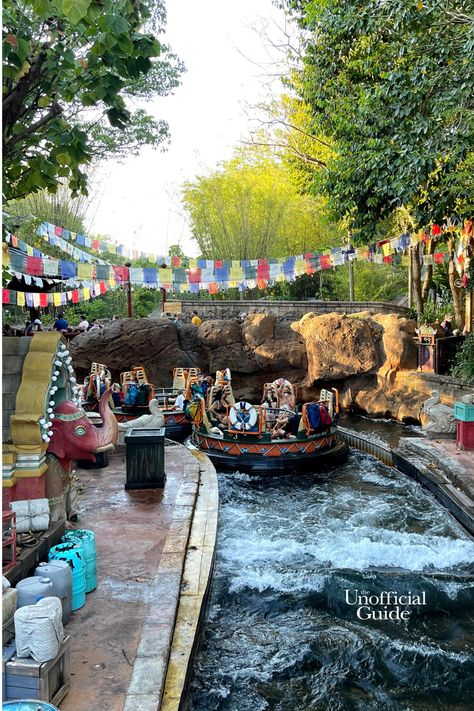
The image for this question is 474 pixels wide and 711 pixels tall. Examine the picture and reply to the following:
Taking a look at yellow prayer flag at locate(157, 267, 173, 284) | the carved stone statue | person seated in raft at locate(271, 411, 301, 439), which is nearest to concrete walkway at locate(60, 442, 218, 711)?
person seated in raft at locate(271, 411, 301, 439)

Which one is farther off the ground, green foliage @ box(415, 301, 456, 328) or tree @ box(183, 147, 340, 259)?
tree @ box(183, 147, 340, 259)

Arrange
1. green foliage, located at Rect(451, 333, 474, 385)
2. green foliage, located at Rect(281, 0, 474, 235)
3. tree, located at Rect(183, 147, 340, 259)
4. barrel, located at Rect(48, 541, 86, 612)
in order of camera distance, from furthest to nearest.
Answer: tree, located at Rect(183, 147, 340, 259) < green foliage, located at Rect(451, 333, 474, 385) < green foliage, located at Rect(281, 0, 474, 235) < barrel, located at Rect(48, 541, 86, 612)

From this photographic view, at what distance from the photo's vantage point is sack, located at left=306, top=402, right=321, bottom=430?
42.2ft

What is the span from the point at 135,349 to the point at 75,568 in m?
16.8

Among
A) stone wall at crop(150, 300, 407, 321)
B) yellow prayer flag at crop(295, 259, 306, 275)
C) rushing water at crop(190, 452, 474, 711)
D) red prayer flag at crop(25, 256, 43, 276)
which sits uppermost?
yellow prayer flag at crop(295, 259, 306, 275)

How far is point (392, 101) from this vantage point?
1127 centimetres

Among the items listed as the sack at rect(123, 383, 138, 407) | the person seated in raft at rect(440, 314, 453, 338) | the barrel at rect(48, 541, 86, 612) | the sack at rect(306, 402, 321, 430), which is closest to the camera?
the barrel at rect(48, 541, 86, 612)

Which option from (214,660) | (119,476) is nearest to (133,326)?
(119,476)

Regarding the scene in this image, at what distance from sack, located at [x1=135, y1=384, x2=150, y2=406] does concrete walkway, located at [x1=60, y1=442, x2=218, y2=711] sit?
5.86 metres

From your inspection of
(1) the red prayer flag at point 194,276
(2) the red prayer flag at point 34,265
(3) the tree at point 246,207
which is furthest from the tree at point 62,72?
(3) the tree at point 246,207

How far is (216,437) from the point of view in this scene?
13.1m

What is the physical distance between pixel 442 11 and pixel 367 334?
35.9 feet

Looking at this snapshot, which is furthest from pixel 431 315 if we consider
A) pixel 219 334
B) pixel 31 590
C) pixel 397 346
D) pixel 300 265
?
pixel 31 590

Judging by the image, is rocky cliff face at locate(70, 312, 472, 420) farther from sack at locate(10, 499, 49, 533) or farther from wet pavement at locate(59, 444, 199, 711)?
sack at locate(10, 499, 49, 533)
